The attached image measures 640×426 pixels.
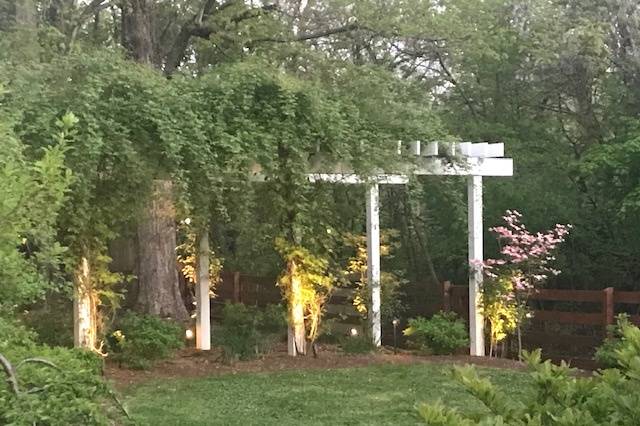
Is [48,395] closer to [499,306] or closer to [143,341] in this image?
[143,341]

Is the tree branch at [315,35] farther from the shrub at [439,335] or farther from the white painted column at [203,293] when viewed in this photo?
the shrub at [439,335]

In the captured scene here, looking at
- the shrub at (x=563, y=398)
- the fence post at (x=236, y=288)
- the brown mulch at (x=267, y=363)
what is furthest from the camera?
the fence post at (x=236, y=288)

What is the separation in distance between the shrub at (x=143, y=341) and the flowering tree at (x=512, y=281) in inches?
138

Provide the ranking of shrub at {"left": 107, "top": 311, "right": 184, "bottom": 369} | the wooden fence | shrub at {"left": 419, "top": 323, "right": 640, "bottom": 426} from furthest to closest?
the wooden fence, shrub at {"left": 107, "top": 311, "right": 184, "bottom": 369}, shrub at {"left": 419, "top": 323, "right": 640, "bottom": 426}

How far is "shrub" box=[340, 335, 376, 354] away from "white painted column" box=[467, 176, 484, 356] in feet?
4.01

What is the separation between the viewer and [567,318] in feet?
33.5

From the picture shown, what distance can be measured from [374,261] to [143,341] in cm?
274

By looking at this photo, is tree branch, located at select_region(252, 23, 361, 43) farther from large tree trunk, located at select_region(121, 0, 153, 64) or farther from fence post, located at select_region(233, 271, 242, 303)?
fence post, located at select_region(233, 271, 242, 303)

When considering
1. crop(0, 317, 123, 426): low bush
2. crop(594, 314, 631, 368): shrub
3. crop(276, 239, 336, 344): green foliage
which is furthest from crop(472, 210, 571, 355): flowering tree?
crop(0, 317, 123, 426): low bush

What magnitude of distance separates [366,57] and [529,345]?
6.11 m

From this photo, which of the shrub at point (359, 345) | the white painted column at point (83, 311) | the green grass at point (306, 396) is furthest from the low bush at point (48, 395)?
the shrub at point (359, 345)

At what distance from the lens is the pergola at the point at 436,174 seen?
9.02 m

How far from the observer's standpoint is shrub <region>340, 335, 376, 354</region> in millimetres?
9547

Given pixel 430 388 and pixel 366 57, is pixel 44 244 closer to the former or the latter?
pixel 430 388
